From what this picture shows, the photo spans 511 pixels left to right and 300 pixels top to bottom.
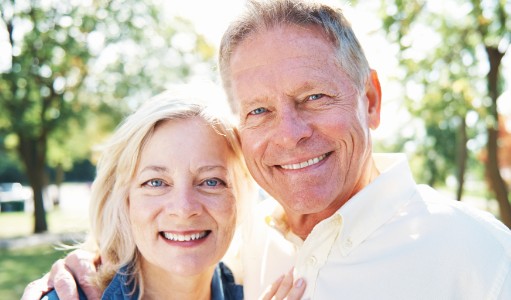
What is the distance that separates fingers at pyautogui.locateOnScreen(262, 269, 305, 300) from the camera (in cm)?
245

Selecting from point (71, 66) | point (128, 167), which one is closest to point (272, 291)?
point (128, 167)

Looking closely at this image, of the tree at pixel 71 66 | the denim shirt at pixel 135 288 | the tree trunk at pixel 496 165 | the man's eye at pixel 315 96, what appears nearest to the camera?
the man's eye at pixel 315 96

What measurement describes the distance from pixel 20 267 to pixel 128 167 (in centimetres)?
1230

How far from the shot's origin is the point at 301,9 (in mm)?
2625

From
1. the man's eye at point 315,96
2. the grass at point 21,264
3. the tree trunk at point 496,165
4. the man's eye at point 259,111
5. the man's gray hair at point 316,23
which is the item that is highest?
the man's gray hair at point 316,23

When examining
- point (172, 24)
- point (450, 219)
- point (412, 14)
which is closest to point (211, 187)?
point (450, 219)

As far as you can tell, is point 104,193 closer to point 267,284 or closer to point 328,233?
point 267,284

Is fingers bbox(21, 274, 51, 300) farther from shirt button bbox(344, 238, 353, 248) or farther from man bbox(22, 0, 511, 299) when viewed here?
shirt button bbox(344, 238, 353, 248)

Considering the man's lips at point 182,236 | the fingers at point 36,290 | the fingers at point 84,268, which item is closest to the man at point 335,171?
the man's lips at point 182,236

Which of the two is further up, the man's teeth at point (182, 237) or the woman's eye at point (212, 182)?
the woman's eye at point (212, 182)

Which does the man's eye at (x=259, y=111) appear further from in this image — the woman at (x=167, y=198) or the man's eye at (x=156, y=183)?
the man's eye at (x=156, y=183)

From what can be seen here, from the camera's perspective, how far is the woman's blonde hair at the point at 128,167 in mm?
2895

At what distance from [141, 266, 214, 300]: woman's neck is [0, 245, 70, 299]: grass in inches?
337

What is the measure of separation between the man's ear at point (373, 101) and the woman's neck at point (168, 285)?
53.0 inches
